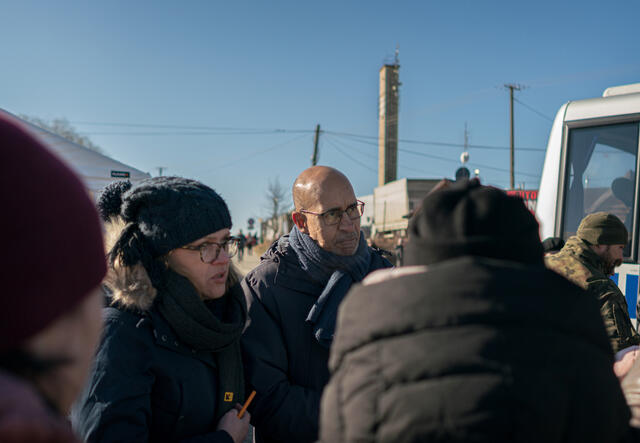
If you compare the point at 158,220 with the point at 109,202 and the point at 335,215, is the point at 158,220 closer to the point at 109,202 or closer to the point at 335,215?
the point at 109,202

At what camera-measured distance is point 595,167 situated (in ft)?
16.7

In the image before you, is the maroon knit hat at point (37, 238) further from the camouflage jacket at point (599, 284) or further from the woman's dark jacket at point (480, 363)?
the camouflage jacket at point (599, 284)

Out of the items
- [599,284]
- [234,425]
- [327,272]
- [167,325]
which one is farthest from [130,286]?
[599,284]

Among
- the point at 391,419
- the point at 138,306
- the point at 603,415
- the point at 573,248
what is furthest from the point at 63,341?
the point at 573,248

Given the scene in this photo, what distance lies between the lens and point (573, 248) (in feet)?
11.5

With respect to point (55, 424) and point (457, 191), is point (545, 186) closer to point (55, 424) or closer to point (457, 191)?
point (457, 191)

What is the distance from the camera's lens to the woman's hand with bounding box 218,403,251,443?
1871mm

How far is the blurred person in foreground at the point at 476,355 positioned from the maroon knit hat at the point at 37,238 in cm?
54

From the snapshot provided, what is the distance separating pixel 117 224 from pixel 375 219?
29.9 metres

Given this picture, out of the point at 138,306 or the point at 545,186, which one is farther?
the point at 545,186

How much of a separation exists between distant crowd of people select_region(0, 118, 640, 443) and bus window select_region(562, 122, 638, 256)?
3.85 meters

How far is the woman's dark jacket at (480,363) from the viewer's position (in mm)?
855

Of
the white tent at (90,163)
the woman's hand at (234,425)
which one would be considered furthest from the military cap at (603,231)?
the white tent at (90,163)

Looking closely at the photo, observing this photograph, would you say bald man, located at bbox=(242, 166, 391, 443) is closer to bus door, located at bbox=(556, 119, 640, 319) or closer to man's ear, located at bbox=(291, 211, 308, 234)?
man's ear, located at bbox=(291, 211, 308, 234)
